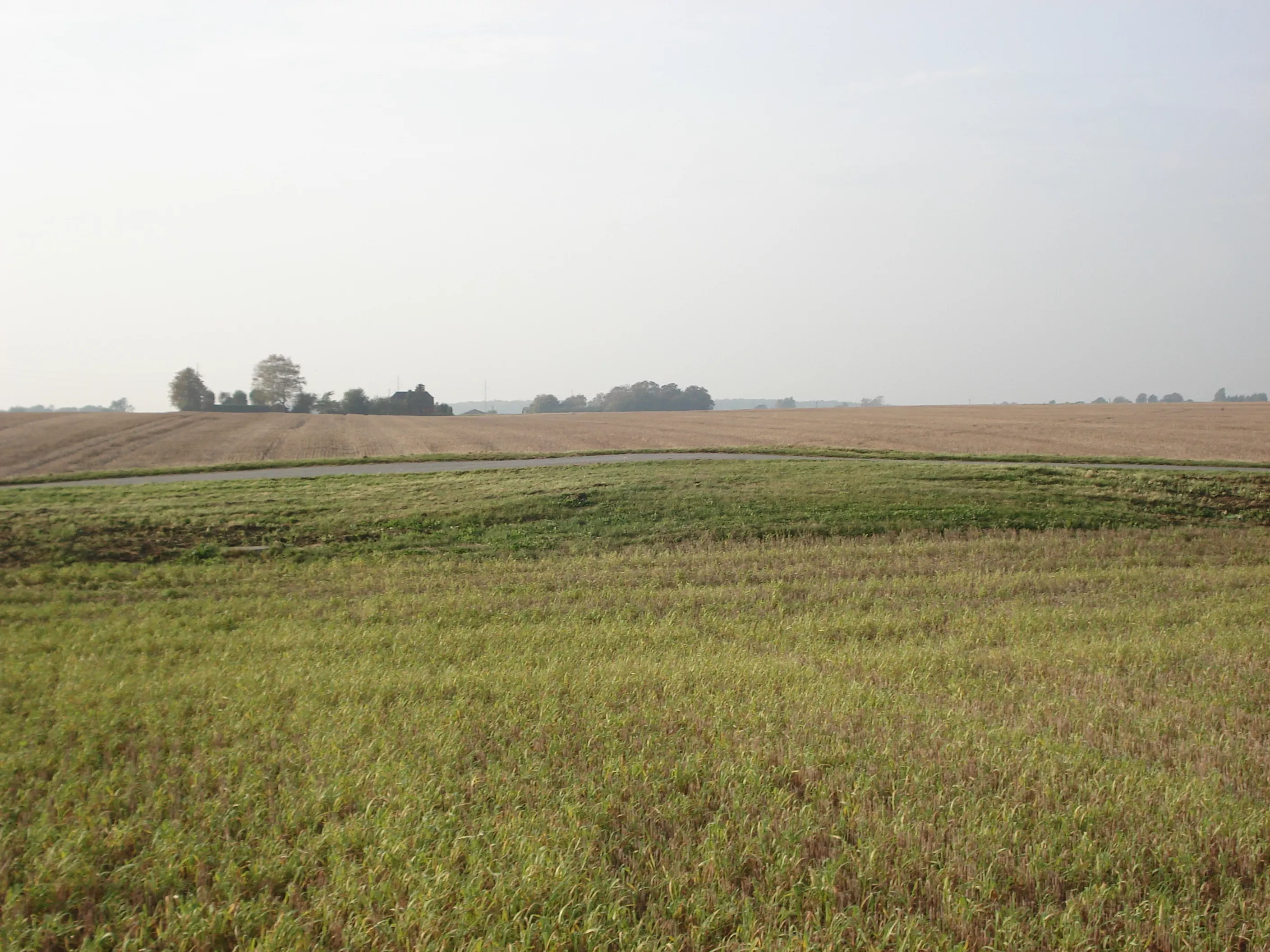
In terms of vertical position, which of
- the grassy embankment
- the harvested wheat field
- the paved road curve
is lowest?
the grassy embankment

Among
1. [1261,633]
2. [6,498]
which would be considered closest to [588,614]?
[1261,633]

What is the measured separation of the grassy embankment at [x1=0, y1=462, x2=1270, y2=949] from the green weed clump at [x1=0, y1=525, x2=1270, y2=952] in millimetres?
25

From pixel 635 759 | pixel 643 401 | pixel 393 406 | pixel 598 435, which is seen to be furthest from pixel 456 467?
pixel 643 401

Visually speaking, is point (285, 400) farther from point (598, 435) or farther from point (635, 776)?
point (635, 776)

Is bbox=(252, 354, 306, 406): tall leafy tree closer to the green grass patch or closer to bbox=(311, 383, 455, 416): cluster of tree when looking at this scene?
bbox=(311, 383, 455, 416): cluster of tree

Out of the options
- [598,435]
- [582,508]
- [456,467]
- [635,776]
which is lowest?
[635,776]

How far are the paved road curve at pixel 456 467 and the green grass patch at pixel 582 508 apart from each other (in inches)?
77.9

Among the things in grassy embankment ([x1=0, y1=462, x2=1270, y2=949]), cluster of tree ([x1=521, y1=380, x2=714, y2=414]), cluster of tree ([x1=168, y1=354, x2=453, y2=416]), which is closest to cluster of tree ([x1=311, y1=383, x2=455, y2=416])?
cluster of tree ([x1=168, y1=354, x2=453, y2=416])

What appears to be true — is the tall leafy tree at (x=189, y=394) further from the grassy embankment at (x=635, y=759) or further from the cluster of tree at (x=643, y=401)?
the grassy embankment at (x=635, y=759)

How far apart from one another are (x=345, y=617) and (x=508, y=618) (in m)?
2.14

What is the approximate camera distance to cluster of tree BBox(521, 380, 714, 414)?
14400 centimetres

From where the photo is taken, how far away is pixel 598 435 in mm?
50500

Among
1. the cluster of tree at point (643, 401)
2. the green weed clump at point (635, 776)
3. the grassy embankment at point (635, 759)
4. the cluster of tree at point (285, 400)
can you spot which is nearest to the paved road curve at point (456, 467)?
the grassy embankment at point (635, 759)

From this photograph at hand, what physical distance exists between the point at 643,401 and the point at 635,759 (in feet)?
459
